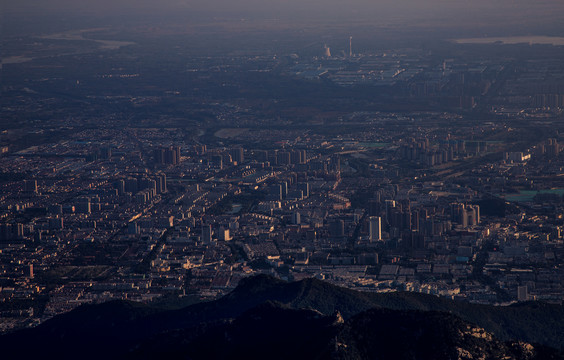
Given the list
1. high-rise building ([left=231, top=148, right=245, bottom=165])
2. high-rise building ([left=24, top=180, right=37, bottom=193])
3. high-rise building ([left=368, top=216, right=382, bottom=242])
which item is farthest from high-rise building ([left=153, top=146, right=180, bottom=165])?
high-rise building ([left=368, top=216, right=382, bottom=242])

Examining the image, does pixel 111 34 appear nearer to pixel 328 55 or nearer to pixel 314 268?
pixel 328 55

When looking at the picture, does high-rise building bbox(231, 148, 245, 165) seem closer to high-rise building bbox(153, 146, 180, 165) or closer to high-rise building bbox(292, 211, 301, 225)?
high-rise building bbox(153, 146, 180, 165)

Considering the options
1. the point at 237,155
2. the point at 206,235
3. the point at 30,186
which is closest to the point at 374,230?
the point at 206,235

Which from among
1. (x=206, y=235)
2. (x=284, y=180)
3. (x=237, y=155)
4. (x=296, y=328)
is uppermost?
(x=296, y=328)

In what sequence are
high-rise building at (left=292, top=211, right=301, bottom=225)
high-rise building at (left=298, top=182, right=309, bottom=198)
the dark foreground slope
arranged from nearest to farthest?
the dark foreground slope, high-rise building at (left=292, top=211, right=301, bottom=225), high-rise building at (left=298, top=182, right=309, bottom=198)

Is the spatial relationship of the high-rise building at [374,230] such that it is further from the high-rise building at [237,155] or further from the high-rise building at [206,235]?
the high-rise building at [237,155]

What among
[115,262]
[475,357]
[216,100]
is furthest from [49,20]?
[475,357]

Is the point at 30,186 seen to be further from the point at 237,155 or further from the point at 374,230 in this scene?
the point at 374,230

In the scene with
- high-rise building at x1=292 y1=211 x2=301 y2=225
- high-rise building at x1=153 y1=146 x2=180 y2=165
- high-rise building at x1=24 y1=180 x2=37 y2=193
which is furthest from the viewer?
high-rise building at x1=153 y1=146 x2=180 y2=165
